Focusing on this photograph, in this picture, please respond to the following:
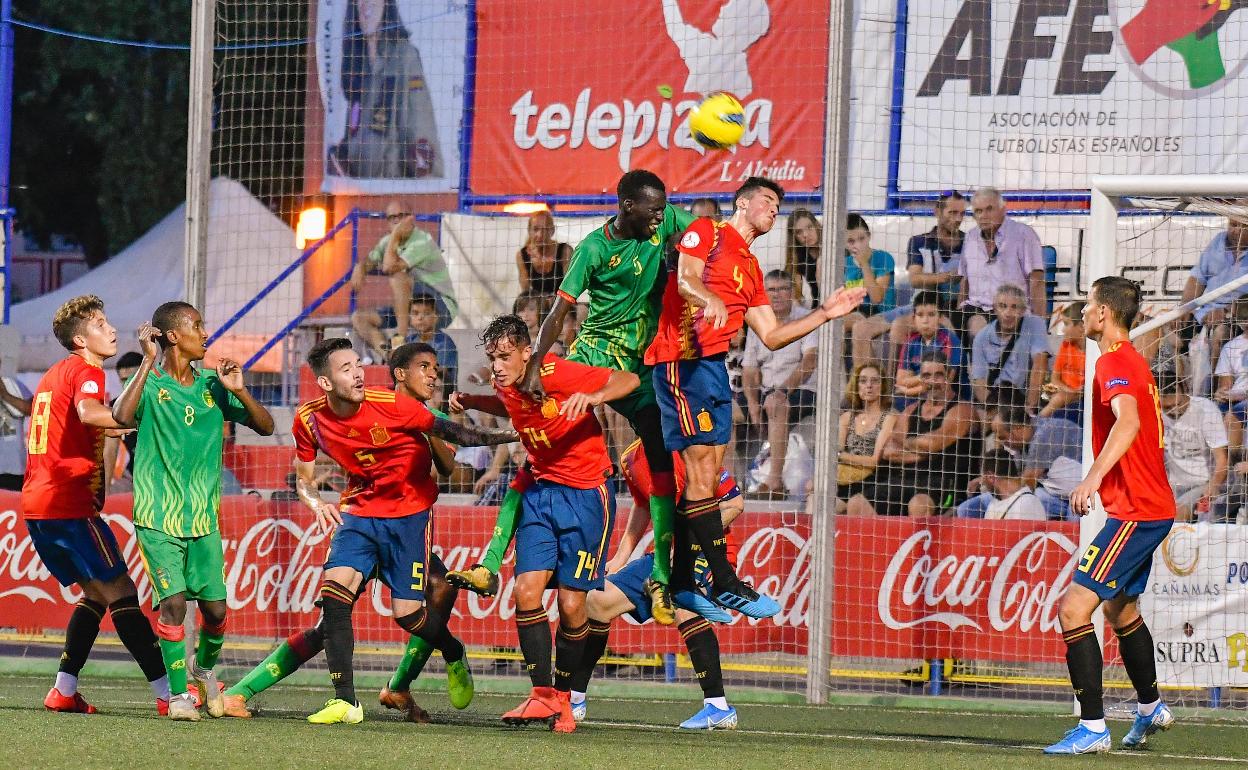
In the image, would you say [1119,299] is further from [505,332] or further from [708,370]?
[505,332]

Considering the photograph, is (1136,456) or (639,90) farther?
(639,90)

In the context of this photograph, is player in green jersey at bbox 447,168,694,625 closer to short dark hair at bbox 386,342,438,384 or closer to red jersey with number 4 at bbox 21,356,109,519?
short dark hair at bbox 386,342,438,384

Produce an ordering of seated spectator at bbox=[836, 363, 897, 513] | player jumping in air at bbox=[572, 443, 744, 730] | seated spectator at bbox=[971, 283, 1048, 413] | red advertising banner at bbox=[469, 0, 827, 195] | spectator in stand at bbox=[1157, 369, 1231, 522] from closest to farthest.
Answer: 1. player jumping in air at bbox=[572, 443, 744, 730]
2. spectator in stand at bbox=[1157, 369, 1231, 522]
3. seated spectator at bbox=[836, 363, 897, 513]
4. seated spectator at bbox=[971, 283, 1048, 413]
5. red advertising banner at bbox=[469, 0, 827, 195]

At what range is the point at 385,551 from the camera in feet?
28.5

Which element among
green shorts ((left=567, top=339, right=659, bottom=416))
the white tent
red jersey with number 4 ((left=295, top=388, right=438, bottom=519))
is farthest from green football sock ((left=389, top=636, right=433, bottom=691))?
the white tent

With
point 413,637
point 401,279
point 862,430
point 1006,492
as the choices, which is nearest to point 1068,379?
point 1006,492

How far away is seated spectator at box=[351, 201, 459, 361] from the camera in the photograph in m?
13.4

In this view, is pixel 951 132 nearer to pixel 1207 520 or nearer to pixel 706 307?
pixel 1207 520

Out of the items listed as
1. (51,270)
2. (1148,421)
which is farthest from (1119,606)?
(51,270)

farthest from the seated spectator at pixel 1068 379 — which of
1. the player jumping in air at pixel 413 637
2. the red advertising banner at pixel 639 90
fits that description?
the player jumping in air at pixel 413 637

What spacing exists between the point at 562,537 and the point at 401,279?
5.56 meters

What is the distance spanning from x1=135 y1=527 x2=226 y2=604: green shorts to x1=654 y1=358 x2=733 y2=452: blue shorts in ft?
8.23

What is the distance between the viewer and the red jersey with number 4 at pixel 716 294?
27.5 feet

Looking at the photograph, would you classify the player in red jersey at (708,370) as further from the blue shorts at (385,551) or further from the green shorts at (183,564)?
the green shorts at (183,564)
